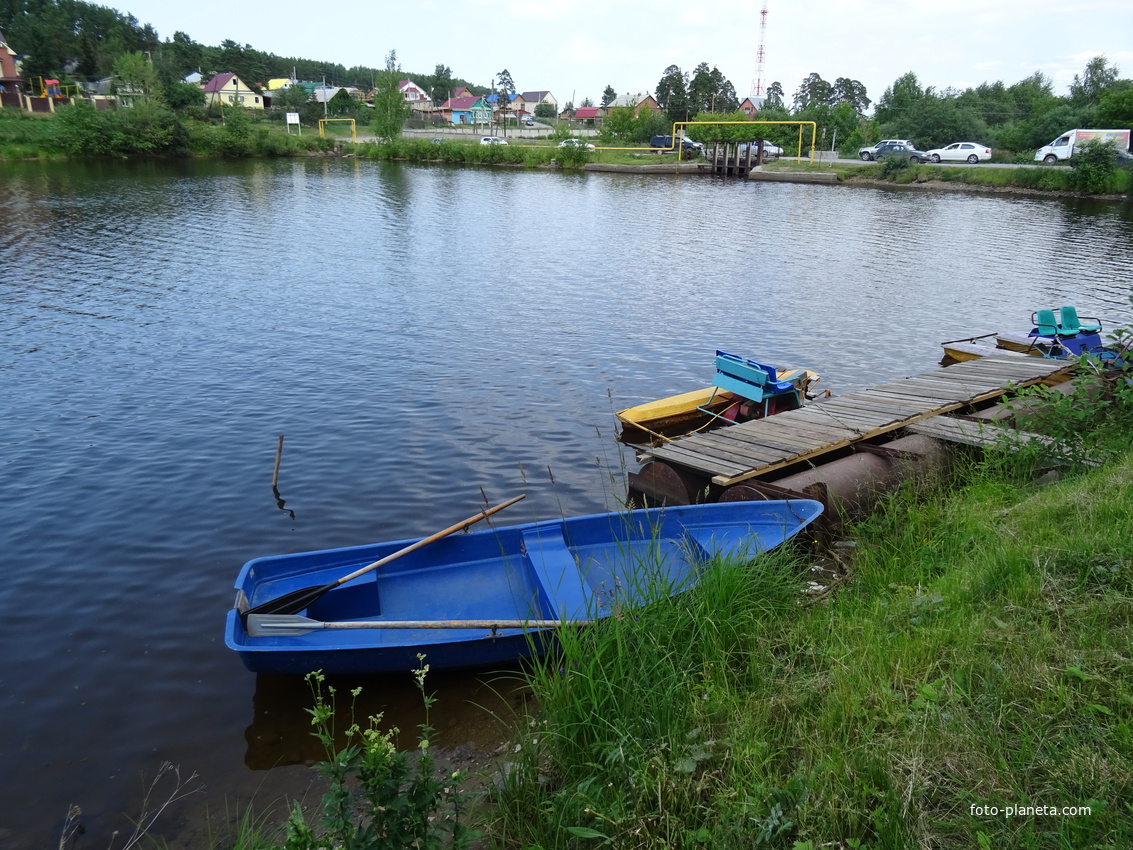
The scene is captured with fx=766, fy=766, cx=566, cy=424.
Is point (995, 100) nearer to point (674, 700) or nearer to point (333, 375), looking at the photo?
point (333, 375)

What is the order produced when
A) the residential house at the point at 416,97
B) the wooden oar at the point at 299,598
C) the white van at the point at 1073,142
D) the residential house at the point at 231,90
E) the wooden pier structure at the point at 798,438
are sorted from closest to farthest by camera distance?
the wooden oar at the point at 299,598
the wooden pier structure at the point at 798,438
the white van at the point at 1073,142
the residential house at the point at 231,90
the residential house at the point at 416,97

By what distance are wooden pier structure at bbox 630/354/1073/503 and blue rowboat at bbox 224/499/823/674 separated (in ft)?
4.14

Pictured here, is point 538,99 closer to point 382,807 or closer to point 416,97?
point 416,97

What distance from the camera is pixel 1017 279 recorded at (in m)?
24.4

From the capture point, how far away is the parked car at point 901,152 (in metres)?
57.0

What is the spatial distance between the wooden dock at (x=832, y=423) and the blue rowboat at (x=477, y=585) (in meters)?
1.37

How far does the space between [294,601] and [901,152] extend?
62.3 meters

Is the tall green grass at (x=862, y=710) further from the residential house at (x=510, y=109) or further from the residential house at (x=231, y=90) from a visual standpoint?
the residential house at (x=510, y=109)

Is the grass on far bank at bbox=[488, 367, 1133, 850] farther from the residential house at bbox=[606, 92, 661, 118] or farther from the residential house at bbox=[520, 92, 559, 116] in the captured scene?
the residential house at bbox=[520, 92, 559, 116]

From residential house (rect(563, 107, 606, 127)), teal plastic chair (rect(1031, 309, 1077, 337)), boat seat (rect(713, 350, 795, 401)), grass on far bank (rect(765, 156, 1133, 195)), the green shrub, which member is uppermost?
residential house (rect(563, 107, 606, 127))

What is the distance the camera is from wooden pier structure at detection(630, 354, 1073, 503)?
9078 mm

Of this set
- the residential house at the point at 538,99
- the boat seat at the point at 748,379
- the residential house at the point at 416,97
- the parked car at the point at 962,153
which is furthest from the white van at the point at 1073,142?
the residential house at the point at 538,99

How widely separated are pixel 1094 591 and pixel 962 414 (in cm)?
676

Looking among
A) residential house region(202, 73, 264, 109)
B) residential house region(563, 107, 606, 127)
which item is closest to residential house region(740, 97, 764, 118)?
residential house region(563, 107, 606, 127)
